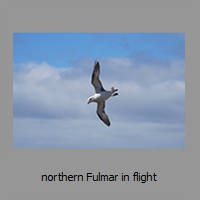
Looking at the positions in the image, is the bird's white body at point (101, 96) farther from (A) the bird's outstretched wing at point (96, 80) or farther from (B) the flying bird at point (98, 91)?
(A) the bird's outstretched wing at point (96, 80)

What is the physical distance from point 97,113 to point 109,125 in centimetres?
70

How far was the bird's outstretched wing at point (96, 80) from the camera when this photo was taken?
49.0 ft

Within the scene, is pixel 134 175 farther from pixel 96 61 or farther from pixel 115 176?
pixel 96 61

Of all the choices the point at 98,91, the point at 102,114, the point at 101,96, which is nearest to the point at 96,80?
the point at 98,91

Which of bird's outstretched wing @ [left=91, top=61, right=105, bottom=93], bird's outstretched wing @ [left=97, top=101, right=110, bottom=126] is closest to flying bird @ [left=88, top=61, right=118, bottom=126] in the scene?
bird's outstretched wing @ [left=91, top=61, right=105, bottom=93]

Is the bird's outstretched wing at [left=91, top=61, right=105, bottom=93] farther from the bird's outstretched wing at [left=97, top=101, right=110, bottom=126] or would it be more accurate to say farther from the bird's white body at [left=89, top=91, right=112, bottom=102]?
the bird's outstretched wing at [left=97, top=101, right=110, bottom=126]

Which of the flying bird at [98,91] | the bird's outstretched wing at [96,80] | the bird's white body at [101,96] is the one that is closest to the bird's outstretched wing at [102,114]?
the flying bird at [98,91]

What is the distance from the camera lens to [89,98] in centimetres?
1554

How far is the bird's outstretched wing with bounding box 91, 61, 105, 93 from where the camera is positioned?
14.9 meters

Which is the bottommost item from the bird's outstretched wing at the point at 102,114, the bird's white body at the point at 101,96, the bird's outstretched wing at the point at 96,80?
the bird's outstretched wing at the point at 102,114

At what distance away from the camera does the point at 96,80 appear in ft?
49.6

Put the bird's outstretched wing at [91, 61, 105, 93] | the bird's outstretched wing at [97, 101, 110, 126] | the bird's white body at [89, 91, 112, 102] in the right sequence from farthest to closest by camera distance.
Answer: the bird's outstretched wing at [97, 101, 110, 126]
the bird's white body at [89, 91, 112, 102]
the bird's outstretched wing at [91, 61, 105, 93]

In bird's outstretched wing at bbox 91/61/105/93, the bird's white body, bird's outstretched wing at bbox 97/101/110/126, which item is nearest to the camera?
bird's outstretched wing at bbox 91/61/105/93

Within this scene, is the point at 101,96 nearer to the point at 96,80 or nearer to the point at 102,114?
the point at 96,80
